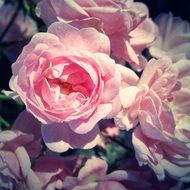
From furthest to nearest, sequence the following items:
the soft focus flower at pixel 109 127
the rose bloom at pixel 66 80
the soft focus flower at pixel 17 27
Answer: the soft focus flower at pixel 17 27, the soft focus flower at pixel 109 127, the rose bloom at pixel 66 80

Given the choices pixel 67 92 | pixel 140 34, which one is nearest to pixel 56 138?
pixel 67 92

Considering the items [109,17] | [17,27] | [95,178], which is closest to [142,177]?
[95,178]

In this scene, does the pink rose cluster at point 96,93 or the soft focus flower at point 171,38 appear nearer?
the pink rose cluster at point 96,93

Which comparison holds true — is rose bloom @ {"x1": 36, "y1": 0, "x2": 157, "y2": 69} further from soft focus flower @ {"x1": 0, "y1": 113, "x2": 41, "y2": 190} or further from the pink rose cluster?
soft focus flower @ {"x1": 0, "y1": 113, "x2": 41, "y2": 190}

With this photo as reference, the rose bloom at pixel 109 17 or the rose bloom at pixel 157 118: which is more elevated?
the rose bloom at pixel 109 17

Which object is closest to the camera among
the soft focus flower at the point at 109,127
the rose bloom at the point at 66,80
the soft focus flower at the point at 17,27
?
the rose bloom at the point at 66,80

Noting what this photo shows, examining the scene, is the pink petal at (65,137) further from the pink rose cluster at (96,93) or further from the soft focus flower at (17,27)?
the soft focus flower at (17,27)

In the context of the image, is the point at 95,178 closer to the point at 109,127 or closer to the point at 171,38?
the point at 109,127

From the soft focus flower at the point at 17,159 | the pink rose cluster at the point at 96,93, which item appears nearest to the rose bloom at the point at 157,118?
the pink rose cluster at the point at 96,93
